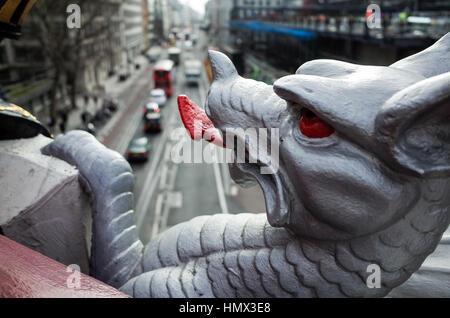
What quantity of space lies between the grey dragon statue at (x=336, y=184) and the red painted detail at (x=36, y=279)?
1.07 metres

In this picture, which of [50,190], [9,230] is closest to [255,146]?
[50,190]

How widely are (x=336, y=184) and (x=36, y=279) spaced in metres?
1.44

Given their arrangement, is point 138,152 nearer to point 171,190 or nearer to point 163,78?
point 171,190

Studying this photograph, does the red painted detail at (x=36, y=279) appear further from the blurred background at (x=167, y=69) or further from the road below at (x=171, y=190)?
the road below at (x=171, y=190)

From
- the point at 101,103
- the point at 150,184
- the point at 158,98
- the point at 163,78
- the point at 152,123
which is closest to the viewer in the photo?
the point at 150,184

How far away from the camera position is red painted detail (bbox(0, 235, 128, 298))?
1419mm

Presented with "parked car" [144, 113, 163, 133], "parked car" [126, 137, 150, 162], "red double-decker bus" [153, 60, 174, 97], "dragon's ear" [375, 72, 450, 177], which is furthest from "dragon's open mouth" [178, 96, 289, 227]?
"red double-decker bus" [153, 60, 174, 97]

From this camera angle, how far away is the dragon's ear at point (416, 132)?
1.74 m

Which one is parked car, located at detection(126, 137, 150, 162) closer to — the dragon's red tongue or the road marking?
the road marking

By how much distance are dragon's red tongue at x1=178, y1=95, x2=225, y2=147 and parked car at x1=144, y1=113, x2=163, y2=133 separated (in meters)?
21.4

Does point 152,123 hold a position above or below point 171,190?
above

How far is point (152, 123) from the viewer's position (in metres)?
23.6

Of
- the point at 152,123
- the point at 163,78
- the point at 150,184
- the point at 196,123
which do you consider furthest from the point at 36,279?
the point at 163,78

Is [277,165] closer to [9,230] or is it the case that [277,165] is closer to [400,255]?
[400,255]
